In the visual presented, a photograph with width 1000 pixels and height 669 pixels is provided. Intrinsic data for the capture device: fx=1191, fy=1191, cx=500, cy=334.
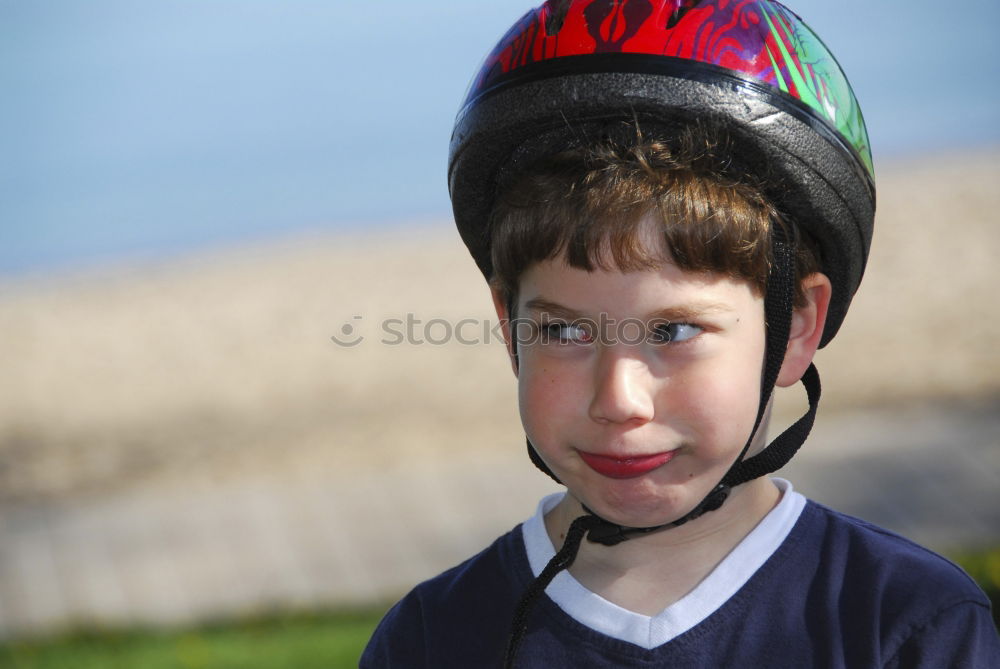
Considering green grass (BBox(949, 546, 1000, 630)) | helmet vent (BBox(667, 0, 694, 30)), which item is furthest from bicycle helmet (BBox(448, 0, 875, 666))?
green grass (BBox(949, 546, 1000, 630))

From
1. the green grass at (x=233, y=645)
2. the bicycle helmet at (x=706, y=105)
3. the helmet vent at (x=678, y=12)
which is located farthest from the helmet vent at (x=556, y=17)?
the green grass at (x=233, y=645)

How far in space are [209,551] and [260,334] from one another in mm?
5913

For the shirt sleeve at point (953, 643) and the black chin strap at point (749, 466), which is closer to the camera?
the shirt sleeve at point (953, 643)

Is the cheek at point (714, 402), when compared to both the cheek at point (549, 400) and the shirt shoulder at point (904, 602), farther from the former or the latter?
the shirt shoulder at point (904, 602)

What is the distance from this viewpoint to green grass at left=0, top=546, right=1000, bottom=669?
5.03 m

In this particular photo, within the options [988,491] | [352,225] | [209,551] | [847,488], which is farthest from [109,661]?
[352,225]

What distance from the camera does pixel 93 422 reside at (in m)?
10.1

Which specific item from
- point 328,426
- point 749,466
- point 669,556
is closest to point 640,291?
point 749,466

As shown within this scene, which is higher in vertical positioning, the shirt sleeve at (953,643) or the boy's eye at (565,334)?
the boy's eye at (565,334)

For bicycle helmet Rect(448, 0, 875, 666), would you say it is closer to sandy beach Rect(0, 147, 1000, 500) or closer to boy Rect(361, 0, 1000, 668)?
boy Rect(361, 0, 1000, 668)

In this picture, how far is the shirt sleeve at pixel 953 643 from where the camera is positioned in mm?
2025

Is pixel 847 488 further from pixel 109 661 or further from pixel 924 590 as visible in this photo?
pixel 924 590

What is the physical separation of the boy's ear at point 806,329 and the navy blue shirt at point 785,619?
0.90 ft

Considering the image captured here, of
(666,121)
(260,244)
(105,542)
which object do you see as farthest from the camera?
(260,244)
